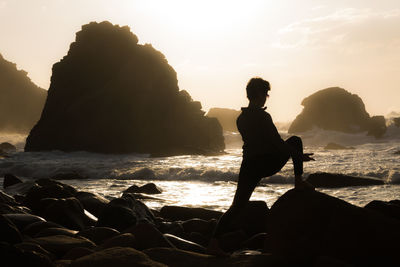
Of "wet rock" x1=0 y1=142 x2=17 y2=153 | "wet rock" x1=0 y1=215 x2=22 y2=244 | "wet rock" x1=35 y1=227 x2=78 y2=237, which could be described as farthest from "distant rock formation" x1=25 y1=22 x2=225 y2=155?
"wet rock" x1=0 y1=215 x2=22 y2=244

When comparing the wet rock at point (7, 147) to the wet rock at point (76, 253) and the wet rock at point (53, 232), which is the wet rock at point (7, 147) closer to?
the wet rock at point (53, 232)

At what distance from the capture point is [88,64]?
5447 centimetres

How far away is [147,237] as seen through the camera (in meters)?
4.98

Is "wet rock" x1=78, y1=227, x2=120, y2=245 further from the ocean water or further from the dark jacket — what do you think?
the ocean water

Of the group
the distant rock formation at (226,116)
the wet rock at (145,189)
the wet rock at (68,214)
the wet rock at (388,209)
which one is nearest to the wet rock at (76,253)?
the wet rock at (68,214)

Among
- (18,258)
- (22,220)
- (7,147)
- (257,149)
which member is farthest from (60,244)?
(7,147)

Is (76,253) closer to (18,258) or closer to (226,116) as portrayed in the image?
(18,258)

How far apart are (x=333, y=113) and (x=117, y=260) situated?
273 feet

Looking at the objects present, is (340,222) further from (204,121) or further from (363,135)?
(363,135)

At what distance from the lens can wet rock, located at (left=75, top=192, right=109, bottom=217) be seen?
27.6 feet

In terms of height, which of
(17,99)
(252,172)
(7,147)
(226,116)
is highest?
(17,99)

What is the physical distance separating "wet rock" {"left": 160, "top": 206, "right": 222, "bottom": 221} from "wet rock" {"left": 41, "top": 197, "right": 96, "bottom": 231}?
1.85 meters

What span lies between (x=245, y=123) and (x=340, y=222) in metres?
1.28

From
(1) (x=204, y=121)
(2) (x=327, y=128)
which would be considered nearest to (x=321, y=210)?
(1) (x=204, y=121)
